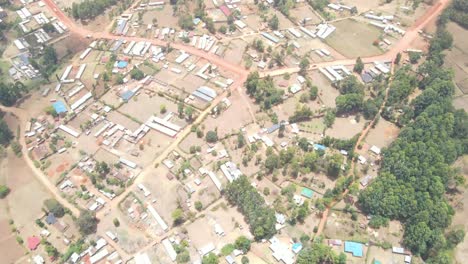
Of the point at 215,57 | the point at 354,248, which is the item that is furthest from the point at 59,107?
the point at 354,248

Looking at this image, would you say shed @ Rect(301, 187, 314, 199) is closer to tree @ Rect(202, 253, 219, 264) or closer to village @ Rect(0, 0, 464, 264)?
village @ Rect(0, 0, 464, 264)

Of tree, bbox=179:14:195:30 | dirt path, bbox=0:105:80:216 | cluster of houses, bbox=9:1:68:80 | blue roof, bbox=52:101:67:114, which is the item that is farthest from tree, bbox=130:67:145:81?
dirt path, bbox=0:105:80:216

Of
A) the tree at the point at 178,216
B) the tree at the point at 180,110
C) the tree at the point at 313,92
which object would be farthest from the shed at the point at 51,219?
the tree at the point at 313,92

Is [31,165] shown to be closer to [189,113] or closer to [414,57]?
[189,113]

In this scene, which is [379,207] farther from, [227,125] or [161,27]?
[161,27]

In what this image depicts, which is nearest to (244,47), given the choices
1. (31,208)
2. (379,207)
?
(379,207)

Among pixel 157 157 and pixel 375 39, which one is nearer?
pixel 157 157

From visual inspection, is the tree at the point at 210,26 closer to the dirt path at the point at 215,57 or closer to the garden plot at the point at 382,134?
the dirt path at the point at 215,57
